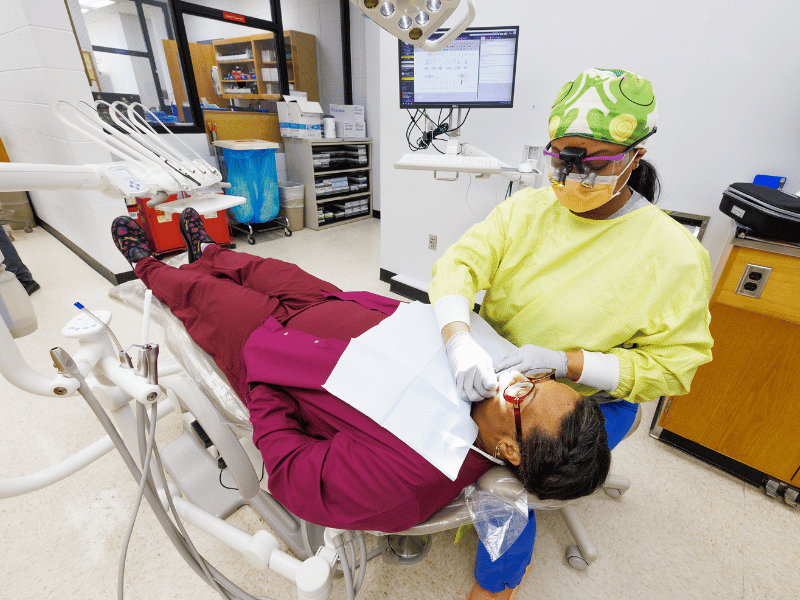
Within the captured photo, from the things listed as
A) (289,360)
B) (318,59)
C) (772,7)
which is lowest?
(289,360)

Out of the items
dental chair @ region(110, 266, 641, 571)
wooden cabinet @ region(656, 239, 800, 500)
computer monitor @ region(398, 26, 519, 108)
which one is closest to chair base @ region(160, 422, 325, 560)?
dental chair @ region(110, 266, 641, 571)

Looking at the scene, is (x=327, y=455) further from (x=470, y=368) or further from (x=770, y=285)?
(x=770, y=285)

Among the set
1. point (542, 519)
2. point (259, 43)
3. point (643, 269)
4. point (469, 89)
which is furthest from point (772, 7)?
point (259, 43)

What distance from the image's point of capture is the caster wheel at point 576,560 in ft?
3.94

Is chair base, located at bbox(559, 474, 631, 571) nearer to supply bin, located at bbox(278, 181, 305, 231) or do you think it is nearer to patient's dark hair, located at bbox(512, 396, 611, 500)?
patient's dark hair, located at bbox(512, 396, 611, 500)

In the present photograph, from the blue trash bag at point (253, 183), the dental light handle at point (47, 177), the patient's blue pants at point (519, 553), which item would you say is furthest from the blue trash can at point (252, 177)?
the patient's blue pants at point (519, 553)

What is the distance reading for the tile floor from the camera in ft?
3.76

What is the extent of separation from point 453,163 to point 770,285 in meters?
1.17

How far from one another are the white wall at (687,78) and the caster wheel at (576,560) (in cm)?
132

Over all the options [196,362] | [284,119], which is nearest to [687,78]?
[196,362]

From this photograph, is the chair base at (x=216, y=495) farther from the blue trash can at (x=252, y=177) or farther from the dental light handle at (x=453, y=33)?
the blue trash can at (x=252, y=177)

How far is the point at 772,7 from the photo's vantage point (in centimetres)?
132

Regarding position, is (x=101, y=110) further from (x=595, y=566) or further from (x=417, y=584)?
(x=595, y=566)

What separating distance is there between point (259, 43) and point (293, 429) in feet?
14.2
